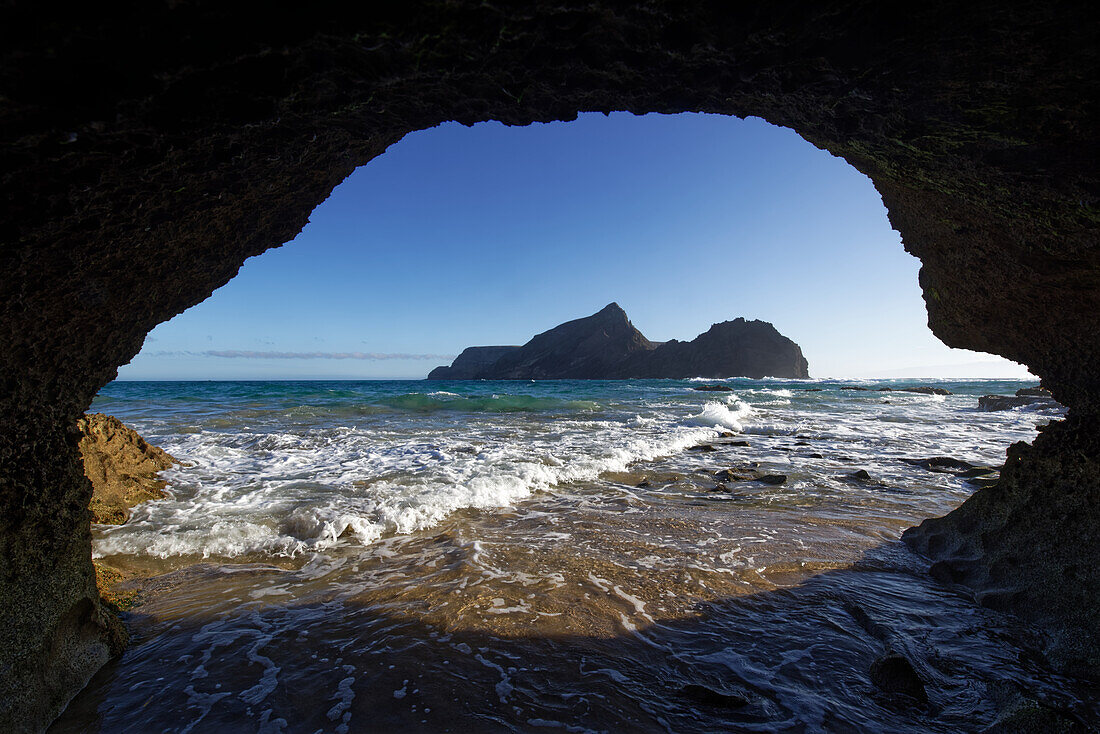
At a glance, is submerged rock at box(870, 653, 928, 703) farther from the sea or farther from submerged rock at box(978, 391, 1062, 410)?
submerged rock at box(978, 391, 1062, 410)

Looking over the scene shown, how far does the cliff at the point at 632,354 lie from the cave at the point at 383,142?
336 feet

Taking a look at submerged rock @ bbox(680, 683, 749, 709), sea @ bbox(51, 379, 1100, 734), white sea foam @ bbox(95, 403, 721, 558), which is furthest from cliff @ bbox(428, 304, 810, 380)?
submerged rock @ bbox(680, 683, 749, 709)

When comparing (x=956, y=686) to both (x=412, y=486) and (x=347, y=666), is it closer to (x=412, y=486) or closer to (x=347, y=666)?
(x=347, y=666)

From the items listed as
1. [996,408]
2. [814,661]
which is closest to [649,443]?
[814,661]

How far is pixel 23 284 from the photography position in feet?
6.89

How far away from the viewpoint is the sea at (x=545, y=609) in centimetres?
245

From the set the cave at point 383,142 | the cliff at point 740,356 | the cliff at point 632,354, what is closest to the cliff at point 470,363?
the cliff at point 632,354

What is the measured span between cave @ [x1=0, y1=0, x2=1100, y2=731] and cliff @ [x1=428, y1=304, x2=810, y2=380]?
102 m

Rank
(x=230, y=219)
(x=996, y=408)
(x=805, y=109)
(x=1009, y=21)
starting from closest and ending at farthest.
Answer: (x=1009, y=21) → (x=805, y=109) → (x=230, y=219) → (x=996, y=408)

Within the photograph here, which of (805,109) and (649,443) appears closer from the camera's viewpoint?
(805,109)

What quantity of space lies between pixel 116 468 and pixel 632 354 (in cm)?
10700

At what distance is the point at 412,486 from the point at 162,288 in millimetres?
4550

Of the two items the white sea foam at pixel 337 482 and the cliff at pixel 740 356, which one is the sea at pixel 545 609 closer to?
the white sea foam at pixel 337 482

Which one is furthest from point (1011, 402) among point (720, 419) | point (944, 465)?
point (944, 465)
